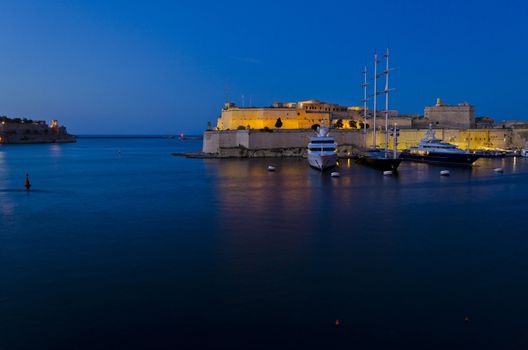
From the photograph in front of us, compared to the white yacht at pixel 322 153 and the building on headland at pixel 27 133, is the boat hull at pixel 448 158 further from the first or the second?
the building on headland at pixel 27 133

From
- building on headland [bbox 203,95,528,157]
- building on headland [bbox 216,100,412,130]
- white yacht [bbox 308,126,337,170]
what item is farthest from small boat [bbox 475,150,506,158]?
white yacht [bbox 308,126,337,170]

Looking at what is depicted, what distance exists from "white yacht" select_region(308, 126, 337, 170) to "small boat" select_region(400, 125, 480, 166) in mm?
8367

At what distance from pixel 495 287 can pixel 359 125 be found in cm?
4764

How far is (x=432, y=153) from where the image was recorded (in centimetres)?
3406

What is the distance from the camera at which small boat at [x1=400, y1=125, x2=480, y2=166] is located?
31.6m

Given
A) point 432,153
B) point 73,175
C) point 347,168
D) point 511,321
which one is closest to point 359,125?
point 432,153

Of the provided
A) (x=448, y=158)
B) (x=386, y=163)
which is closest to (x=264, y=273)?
(x=386, y=163)

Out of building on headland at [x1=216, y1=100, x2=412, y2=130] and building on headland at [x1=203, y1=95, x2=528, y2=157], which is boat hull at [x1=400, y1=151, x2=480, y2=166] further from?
building on headland at [x1=216, y1=100, x2=412, y2=130]

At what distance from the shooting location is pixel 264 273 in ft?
27.4

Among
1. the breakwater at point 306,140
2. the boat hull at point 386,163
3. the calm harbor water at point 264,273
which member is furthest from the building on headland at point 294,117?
the calm harbor water at point 264,273

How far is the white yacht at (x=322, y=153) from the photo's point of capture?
29.2 meters

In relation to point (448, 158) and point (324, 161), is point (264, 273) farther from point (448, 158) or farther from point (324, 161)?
point (448, 158)

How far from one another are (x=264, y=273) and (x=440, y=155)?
2796 centimetres

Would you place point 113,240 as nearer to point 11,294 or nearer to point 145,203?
point 11,294
